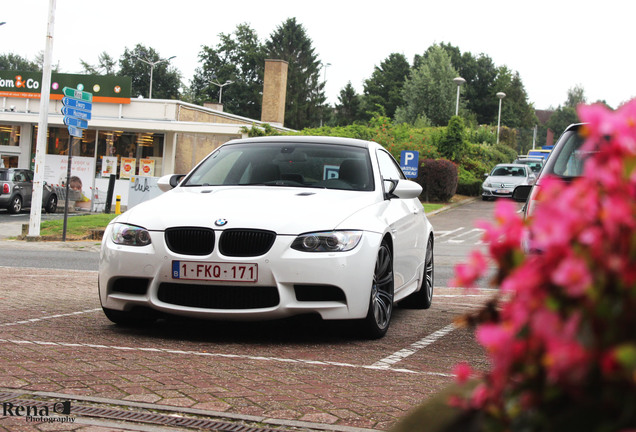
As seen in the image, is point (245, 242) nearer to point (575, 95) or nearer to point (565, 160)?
point (565, 160)

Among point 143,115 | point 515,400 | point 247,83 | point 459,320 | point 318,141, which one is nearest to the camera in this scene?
point 515,400

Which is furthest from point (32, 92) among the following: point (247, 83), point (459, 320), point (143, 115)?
point (247, 83)

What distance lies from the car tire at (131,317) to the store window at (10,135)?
37948mm

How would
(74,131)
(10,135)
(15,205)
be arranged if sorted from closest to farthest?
1. (74,131)
2. (15,205)
3. (10,135)

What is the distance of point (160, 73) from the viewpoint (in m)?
103

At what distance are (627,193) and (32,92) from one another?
145 feet

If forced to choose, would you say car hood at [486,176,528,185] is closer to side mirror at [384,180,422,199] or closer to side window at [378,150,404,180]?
side window at [378,150,404,180]

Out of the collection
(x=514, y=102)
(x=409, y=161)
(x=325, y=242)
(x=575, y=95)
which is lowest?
(x=325, y=242)

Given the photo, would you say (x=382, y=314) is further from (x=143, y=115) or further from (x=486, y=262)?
(x=143, y=115)

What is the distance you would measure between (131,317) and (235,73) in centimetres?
9363

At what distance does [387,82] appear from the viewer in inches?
3893

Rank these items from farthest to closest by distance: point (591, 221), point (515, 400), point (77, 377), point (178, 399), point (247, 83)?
point (247, 83), point (77, 377), point (178, 399), point (515, 400), point (591, 221)

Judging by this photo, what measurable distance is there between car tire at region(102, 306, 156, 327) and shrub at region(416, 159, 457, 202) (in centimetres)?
2924

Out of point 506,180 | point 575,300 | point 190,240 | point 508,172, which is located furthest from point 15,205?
point 575,300
